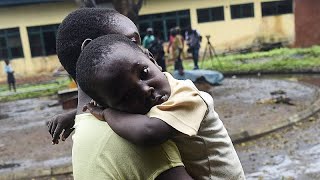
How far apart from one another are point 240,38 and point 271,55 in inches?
204

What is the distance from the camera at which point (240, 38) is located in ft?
82.7

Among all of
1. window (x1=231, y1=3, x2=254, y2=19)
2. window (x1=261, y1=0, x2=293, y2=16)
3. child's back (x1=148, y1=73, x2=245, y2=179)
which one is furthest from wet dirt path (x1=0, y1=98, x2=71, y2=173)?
window (x1=261, y1=0, x2=293, y2=16)

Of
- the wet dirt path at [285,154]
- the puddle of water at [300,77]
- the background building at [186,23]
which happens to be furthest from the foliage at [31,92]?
the wet dirt path at [285,154]

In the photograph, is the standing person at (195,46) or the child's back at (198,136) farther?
the standing person at (195,46)

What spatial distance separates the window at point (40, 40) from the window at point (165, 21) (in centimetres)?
446

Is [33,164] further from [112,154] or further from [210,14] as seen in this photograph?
[210,14]

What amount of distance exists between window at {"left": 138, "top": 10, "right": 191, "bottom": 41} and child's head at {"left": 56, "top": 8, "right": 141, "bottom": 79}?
22.6m

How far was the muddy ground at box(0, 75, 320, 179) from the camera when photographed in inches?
281

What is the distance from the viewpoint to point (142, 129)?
1095 millimetres

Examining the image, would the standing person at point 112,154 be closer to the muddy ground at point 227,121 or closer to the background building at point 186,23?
the muddy ground at point 227,121

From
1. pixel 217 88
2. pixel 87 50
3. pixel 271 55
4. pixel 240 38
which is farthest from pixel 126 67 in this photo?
pixel 240 38

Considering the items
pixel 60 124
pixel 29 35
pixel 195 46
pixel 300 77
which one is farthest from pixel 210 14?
pixel 60 124

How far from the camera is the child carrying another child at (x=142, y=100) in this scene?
1.09 metres

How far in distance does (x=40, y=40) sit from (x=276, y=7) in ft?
40.1
